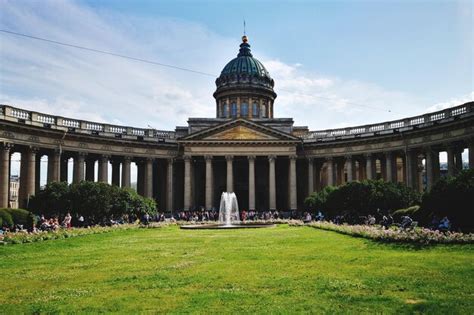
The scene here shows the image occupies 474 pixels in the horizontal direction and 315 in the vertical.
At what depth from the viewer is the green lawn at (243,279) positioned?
436 inches

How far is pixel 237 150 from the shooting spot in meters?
68.5

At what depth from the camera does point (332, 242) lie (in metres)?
24.5

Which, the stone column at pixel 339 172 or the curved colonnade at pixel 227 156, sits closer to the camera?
the curved colonnade at pixel 227 156

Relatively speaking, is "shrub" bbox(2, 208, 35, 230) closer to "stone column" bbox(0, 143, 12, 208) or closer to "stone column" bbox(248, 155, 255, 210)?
"stone column" bbox(0, 143, 12, 208)

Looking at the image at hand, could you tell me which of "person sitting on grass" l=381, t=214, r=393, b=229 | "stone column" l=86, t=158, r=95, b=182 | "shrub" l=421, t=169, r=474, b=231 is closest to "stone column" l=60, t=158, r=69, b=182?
"stone column" l=86, t=158, r=95, b=182

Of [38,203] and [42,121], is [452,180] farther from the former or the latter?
[42,121]

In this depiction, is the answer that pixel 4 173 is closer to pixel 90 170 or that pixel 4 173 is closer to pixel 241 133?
pixel 90 170

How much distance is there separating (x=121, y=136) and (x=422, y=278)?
55.7m

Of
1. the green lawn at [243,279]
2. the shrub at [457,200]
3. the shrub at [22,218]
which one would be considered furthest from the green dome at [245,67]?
the green lawn at [243,279]

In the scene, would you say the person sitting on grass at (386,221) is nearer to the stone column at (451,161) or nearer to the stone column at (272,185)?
the stone column at (451,161)

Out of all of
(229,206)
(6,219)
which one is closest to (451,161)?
(229,206)

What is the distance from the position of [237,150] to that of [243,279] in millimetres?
54611

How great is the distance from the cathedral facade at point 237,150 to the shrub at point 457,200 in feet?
85.1

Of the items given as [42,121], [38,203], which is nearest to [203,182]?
[42,121]
